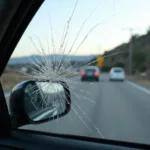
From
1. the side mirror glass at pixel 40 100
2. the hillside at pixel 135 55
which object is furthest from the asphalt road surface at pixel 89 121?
the hillside at pixel 135 55

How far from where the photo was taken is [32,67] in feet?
8.91

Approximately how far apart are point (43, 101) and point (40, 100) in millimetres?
22

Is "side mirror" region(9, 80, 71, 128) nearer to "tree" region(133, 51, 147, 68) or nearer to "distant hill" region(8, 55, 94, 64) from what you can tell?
"distant hill" region(8, 55, 94, 64)

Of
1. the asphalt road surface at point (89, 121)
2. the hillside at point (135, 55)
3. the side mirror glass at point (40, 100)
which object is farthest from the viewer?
the asphalt road surface at point (89, 121)

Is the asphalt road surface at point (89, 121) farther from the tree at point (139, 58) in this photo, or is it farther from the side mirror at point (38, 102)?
the tree at point (139, 58)

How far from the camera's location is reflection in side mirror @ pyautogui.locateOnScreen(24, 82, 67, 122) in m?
2.62

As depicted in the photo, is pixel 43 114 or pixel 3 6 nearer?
pixel 3 6

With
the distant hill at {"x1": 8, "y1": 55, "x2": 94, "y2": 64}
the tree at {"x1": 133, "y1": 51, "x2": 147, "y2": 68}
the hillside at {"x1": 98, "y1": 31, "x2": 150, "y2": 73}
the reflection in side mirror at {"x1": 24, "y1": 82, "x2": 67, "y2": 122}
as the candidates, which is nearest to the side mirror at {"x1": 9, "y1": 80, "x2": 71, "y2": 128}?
the reflection in side mirror at {"x1": 24, "y1": 82, "x2": 67, "y2": 122}

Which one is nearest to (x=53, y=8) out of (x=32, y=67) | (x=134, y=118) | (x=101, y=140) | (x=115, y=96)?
(x=32, y=67)

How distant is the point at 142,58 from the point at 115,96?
2.43m

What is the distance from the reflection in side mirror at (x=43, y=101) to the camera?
2.62m

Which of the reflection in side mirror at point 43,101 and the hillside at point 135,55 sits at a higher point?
the hillside at point 135,55

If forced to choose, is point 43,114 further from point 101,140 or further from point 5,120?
point 101,140

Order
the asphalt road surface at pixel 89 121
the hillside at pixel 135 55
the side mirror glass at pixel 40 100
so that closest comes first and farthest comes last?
1. the hillside at pixel 135 55
2. the side mirror glass at pixel 40 100
3. the asphalt road surface at pixel 89 121
